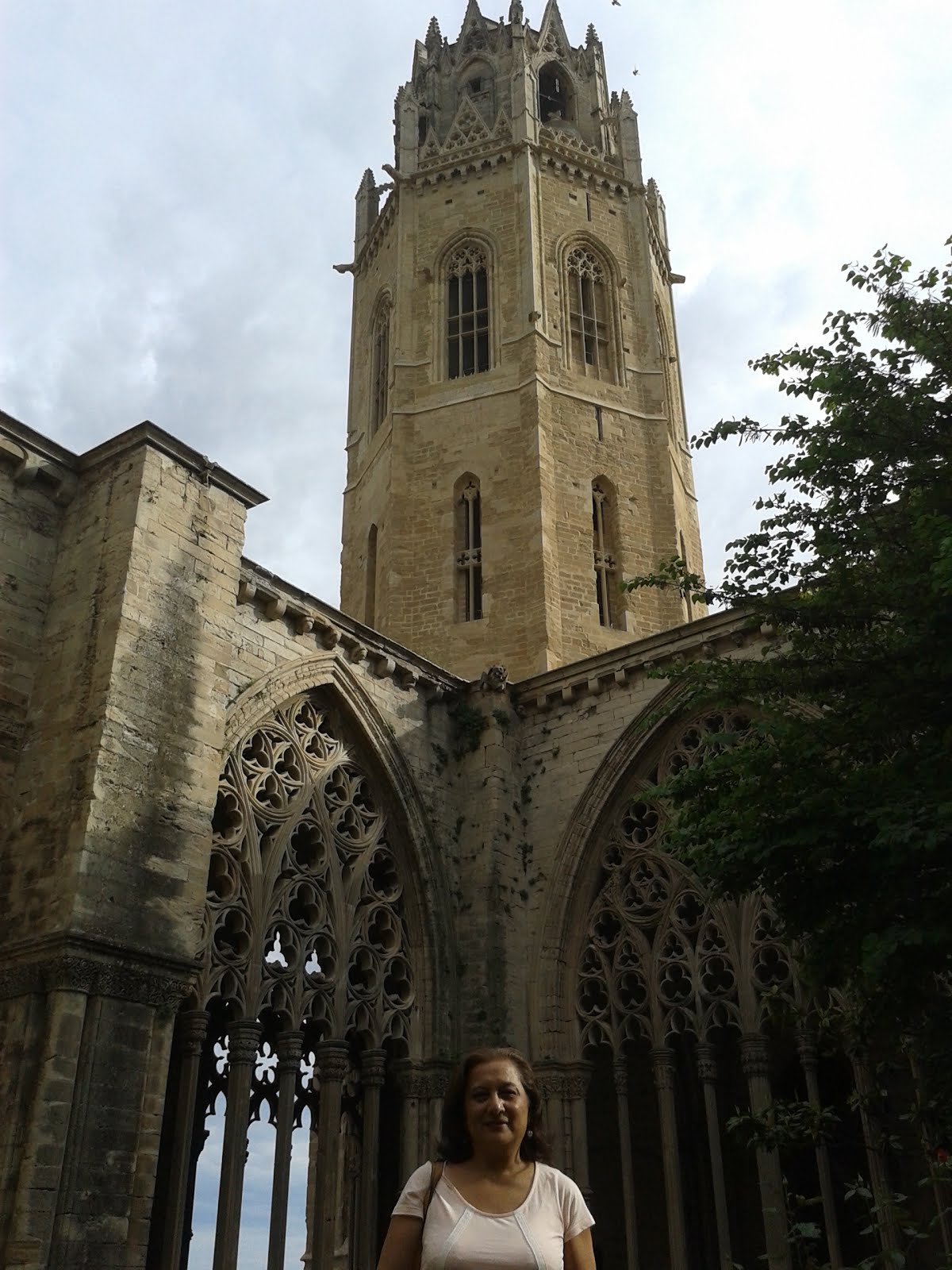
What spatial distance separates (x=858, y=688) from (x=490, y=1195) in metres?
5.57

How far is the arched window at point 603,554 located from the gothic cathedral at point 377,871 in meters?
0.06

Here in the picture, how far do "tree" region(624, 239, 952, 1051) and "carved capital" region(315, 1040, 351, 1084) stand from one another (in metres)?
4.88

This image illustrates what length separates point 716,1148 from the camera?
11336 mm

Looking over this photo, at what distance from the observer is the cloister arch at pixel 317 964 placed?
33.9 ft

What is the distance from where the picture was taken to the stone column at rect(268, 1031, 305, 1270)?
10141mm

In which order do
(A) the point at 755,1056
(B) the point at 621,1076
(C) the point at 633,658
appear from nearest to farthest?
(A) the point at 755,1056
(B) the point at 621,1076
(C) the point at 633,658

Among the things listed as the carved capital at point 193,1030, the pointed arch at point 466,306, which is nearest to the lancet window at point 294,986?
the carved capital at point 193,1030

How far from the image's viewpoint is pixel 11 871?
8.90m

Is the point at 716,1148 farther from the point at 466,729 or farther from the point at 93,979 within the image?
the point at 93,979

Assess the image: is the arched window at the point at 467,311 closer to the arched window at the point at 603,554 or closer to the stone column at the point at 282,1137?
the arched window at the point at 603,554

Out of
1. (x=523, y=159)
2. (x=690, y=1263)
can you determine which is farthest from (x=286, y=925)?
(x=523, y=159)

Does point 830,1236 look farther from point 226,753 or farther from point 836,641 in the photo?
point 226,753

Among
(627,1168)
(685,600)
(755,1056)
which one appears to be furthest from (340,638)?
(685,600)

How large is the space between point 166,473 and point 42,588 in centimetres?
149
